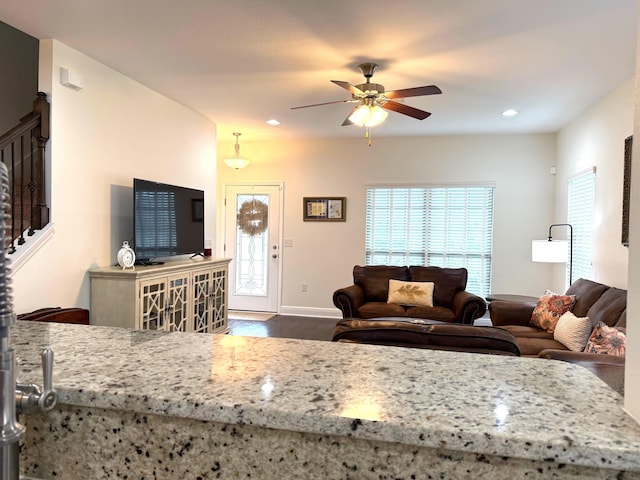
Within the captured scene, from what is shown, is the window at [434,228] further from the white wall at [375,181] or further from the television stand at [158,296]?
the television stand at [158,296]

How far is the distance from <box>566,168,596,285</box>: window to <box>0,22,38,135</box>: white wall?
555 cm

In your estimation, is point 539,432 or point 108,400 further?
point 108,400

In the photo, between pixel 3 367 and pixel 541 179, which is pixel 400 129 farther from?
pixel 3 367

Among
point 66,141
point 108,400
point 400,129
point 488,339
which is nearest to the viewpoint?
point 108,400

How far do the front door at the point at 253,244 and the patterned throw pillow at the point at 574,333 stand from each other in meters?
4.13

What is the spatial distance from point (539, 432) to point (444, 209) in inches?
229

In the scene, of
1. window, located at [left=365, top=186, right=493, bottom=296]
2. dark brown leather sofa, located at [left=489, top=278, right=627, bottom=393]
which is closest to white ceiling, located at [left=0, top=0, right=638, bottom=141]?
window, located at [left=365, top=186, right=493, bottom=296]

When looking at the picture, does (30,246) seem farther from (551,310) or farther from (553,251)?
(553,251)

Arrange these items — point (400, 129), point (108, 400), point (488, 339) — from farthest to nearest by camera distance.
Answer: point (400, 129) < point (488, 339) < point (108, 400)

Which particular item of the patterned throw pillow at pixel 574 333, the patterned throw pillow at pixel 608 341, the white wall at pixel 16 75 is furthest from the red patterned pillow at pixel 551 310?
the white wall at pixel 16 75

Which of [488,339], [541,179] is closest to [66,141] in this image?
[488,339]

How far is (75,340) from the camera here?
103cm

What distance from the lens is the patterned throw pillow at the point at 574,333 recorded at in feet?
10.7

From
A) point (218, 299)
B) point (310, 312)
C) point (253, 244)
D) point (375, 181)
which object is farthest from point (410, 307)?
point (253, 244)
